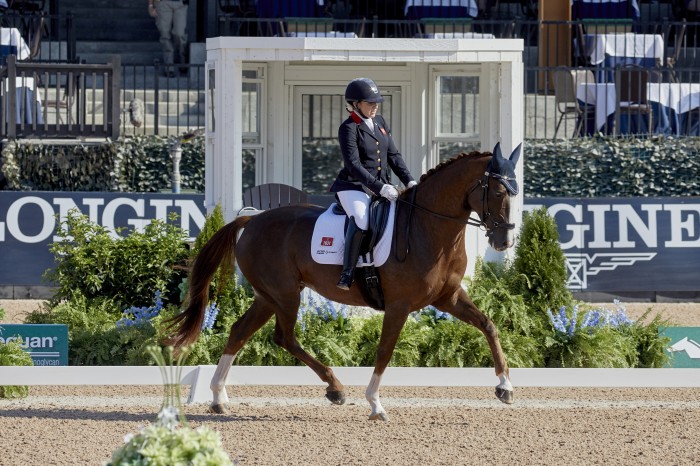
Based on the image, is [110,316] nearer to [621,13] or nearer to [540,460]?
[540,460]

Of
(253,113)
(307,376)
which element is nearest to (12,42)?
(253,113)

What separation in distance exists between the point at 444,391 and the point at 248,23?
10566 mm

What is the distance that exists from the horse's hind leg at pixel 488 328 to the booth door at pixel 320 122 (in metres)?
5.26

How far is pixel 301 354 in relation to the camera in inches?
336

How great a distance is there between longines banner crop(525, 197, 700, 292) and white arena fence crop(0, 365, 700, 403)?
→ 5162 mm

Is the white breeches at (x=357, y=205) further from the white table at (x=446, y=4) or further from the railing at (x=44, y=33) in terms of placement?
the white table at (x=446, y=4)

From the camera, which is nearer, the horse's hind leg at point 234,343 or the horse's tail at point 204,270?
the horse's hind leg at point 234,343

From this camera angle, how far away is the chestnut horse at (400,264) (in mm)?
8070

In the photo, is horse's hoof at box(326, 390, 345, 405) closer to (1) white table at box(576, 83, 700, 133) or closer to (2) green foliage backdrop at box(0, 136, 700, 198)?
(2) green foliage backdrop at box(0, 136, 700, 198)

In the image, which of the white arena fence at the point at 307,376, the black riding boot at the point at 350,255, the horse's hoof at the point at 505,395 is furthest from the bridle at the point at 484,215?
the white arena fence at the point at 307,376

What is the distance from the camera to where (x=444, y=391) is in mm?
9625

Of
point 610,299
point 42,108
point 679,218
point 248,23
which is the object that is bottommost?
point 610,299

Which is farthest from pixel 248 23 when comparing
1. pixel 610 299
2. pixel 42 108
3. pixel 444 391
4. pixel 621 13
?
pixel 444 391

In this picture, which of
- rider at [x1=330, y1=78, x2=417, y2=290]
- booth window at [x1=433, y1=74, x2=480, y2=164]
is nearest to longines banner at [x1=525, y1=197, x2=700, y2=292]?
booth window at [x1=433, y1=74, x2=480, y2=164]
